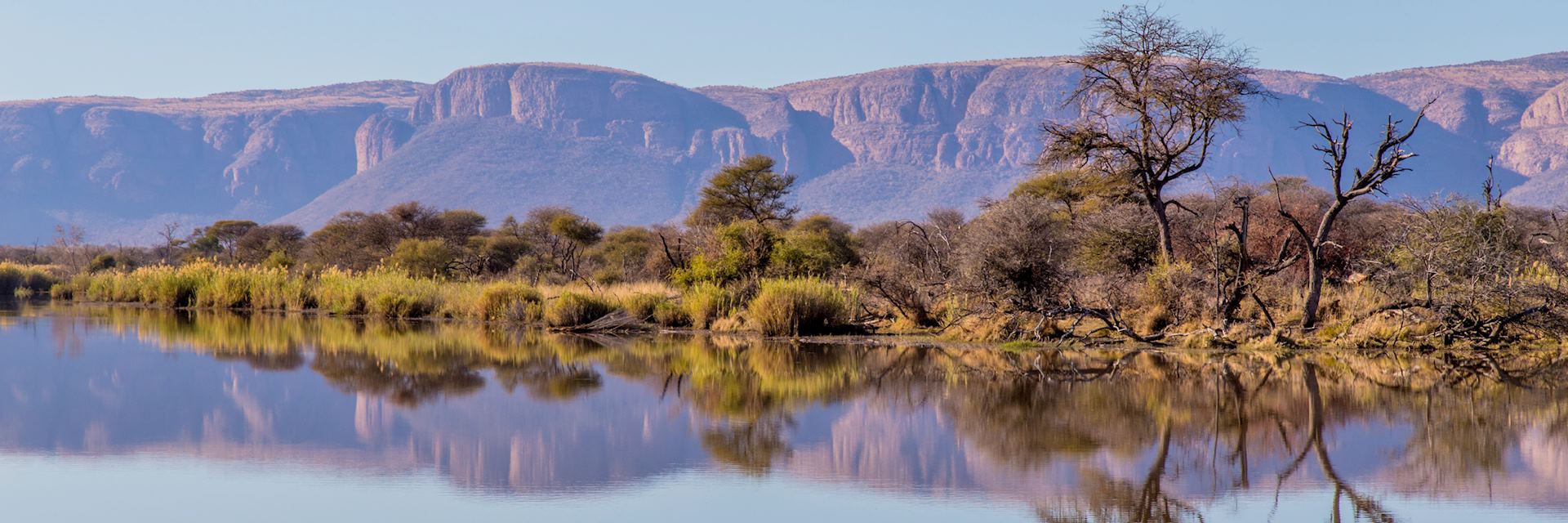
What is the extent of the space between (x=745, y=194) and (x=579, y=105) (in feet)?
426

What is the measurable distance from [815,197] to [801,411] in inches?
5293

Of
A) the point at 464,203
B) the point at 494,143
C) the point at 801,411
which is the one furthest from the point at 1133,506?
the point at 494,143

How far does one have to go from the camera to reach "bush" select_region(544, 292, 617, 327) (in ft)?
87.0

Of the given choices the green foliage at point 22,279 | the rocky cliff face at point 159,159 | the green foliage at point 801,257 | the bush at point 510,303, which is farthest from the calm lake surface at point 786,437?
the rocky cliff face at point 159,159

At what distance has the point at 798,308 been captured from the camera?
78.4 ft

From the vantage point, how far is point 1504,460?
428 inches

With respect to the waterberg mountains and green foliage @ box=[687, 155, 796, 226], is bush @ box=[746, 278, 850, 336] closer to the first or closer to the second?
green foliage @ box=[687, 155, 796, 226]

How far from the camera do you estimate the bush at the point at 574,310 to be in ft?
87.0

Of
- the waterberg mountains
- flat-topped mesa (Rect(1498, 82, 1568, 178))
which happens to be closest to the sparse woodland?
the waterberg mountains

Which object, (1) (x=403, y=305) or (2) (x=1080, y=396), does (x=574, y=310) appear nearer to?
(1) (x=403, y=305)

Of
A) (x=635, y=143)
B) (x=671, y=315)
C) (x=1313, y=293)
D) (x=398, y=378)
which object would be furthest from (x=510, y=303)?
(x=635, y=143)

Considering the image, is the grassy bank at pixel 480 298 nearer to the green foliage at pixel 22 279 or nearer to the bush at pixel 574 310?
the bush at pixel 574 310

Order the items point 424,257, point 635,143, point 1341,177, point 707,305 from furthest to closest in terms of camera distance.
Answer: point 635,143 < point 424,257 < point 707,305 < point 1341,177

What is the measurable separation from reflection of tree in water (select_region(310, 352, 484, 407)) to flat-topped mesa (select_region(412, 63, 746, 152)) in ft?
494
